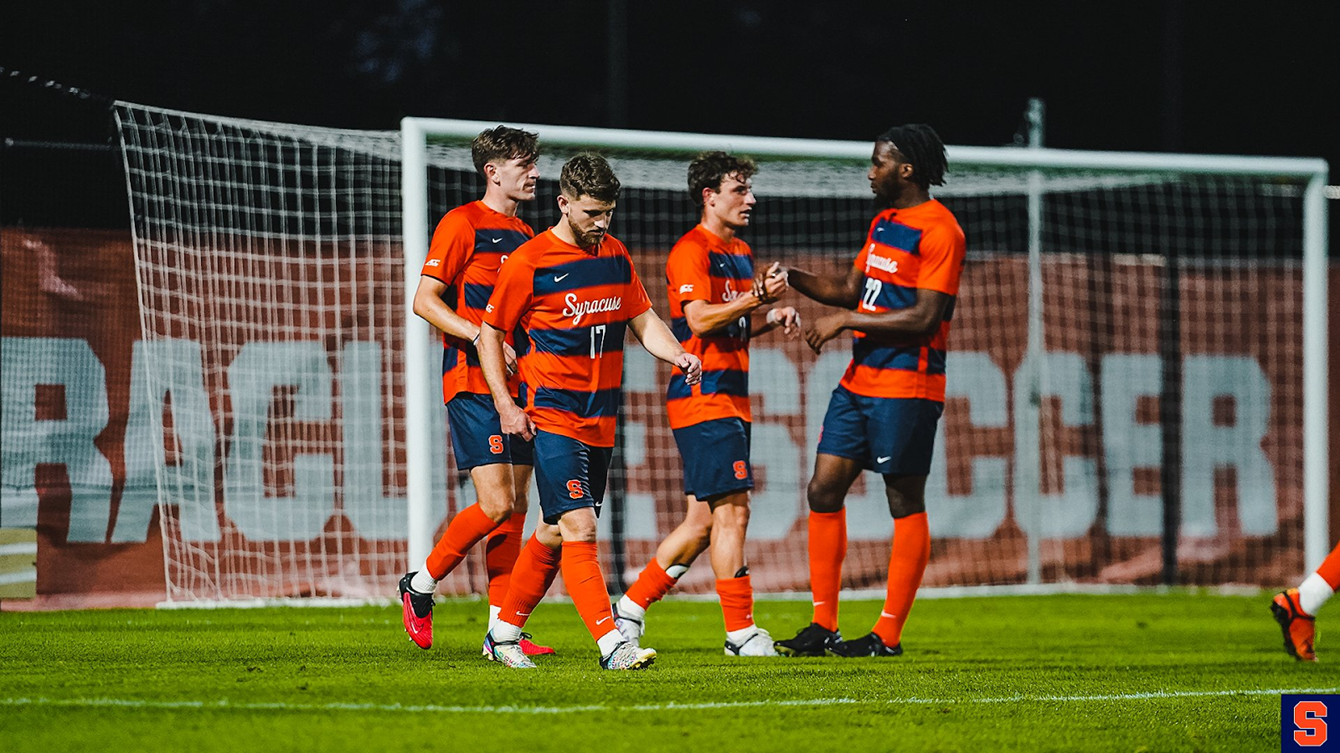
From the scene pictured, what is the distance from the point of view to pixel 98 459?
8.37 meters

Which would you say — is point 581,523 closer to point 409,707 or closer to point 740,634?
point 409,707

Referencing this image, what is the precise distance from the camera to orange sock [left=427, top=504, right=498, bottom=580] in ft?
19.0

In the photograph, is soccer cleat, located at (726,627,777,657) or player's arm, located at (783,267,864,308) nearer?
soccer cleat, located at (726,627,777,657)

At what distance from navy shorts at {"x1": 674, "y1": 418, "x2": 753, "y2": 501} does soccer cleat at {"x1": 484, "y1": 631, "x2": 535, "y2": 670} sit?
985 mm

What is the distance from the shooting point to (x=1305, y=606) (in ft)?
20.6

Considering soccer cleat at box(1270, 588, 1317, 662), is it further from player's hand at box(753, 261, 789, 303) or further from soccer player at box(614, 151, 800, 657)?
player's hand at box(753, 261, 789, 303)

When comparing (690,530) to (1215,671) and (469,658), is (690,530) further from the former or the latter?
(1215,671)

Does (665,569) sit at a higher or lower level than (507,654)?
higher

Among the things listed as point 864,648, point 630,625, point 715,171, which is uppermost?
point 715,171

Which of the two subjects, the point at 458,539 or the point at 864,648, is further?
the point at 864,648

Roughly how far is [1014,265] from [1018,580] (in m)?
2.26

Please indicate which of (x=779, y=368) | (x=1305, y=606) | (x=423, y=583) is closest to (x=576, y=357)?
(x=423, y=583)

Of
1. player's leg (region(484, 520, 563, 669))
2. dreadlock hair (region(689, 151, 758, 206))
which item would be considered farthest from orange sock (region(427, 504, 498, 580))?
dreadlock hair (region(689, 151, 758, 206))

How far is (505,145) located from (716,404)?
133 cm
